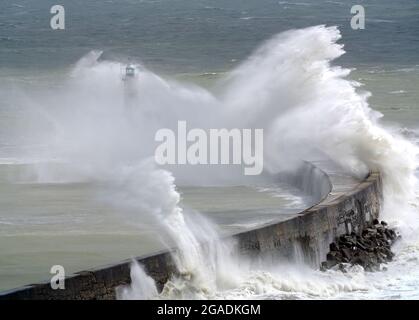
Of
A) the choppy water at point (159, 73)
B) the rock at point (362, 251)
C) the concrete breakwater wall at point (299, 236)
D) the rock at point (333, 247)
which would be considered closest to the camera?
the concrete breakwater wall at point (299, 236)

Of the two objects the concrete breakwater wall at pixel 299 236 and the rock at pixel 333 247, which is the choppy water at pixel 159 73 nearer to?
the concrete breakwater wall at pixel 299 236

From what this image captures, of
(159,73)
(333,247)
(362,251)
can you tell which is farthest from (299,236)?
(159,73)

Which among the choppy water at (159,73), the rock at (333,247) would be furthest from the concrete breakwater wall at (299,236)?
the choppy water at (159,73)

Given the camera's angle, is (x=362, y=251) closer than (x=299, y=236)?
No

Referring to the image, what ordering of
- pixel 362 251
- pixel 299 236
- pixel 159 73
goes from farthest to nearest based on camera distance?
pixel 159 73, pixel 362 251, pixel 299 236

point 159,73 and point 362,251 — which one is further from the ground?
point 159,73

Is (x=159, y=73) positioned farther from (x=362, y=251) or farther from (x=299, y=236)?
(x=299, y=236)

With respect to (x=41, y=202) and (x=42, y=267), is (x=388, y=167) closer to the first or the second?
(x=41, y=202)

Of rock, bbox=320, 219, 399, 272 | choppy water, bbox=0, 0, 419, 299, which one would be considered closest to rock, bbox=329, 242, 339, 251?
rock, bbox=320, 219, 399, 272
